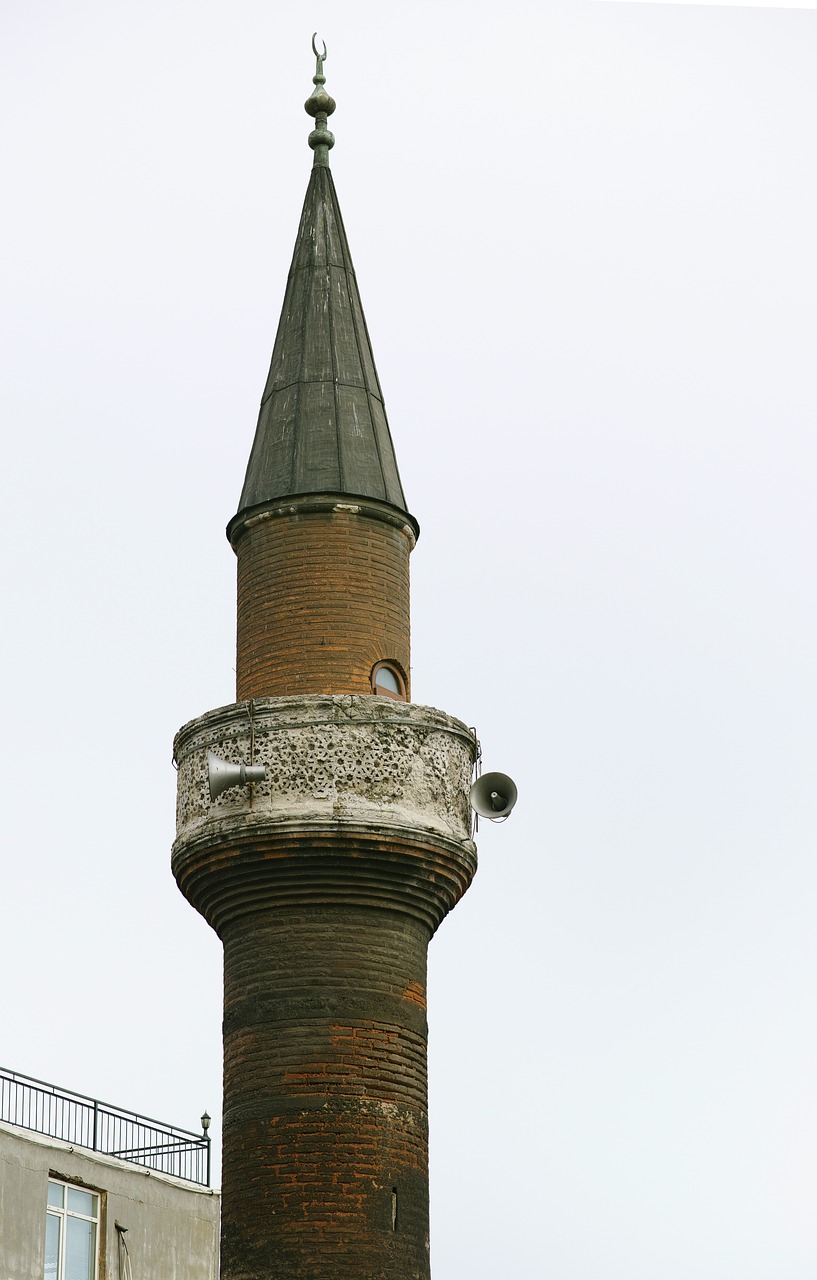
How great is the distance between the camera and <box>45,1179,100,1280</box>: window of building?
3114 centimetres

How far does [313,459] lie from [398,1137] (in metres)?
6.46

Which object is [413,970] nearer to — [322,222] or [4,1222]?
[322,222]

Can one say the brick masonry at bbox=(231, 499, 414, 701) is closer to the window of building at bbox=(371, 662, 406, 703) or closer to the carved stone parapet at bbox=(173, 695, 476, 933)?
the window of building at bbox=(371, 662, 406, 703)

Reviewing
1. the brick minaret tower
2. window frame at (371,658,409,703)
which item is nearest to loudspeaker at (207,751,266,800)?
the brick minaret tower

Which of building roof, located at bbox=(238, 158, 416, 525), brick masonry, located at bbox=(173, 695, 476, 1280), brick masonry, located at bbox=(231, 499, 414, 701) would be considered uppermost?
building roof, located at bbox=(238, 158, 416, 525)

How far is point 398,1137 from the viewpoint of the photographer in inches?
763

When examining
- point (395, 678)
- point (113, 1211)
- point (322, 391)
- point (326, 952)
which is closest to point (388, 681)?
point (395, 678)

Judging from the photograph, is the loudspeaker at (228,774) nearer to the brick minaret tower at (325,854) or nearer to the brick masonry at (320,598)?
the brick minaret tower at (325,854)

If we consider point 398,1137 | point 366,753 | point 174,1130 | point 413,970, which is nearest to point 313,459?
point 366,753

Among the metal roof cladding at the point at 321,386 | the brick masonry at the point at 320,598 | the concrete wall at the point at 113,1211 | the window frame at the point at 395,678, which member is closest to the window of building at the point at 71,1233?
the concrete wall at the point at 113,1211

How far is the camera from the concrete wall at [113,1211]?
99.3 ft

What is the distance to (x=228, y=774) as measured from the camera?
65.8 feet

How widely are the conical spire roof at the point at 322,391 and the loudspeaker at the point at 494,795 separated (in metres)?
2.89

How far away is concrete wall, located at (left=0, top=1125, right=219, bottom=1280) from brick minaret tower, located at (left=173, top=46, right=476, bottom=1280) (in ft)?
36.9
